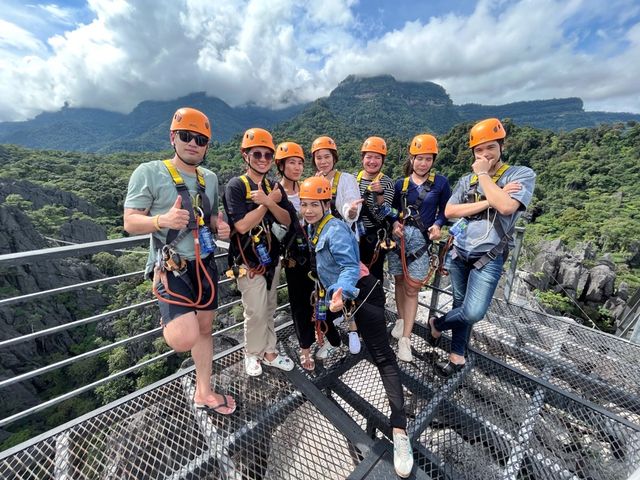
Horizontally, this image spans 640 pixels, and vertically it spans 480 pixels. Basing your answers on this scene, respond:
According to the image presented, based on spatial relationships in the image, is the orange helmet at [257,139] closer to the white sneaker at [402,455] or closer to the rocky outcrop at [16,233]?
the white sneaker at [402,455]

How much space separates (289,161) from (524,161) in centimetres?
6631

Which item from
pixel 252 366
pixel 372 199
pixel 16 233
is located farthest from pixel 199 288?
pixel 16 233

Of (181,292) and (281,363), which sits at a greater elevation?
(181,292)

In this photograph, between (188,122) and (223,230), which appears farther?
(223,230)

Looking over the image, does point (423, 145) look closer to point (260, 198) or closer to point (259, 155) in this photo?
point (259, 155)

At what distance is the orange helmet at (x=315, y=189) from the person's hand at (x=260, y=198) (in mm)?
296

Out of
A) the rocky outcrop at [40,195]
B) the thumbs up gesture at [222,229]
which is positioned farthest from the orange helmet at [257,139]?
the rocky outcrop at [40,195]

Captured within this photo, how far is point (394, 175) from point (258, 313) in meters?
57.5

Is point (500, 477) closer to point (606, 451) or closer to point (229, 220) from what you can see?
point (606, 451)

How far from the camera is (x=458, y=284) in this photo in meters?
3.15

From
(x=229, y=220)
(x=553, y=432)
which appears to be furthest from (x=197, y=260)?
(x=553, y=432)

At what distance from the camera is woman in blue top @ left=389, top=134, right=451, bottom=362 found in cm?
325

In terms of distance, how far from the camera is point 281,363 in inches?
124

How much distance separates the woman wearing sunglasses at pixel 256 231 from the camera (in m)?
2.63
